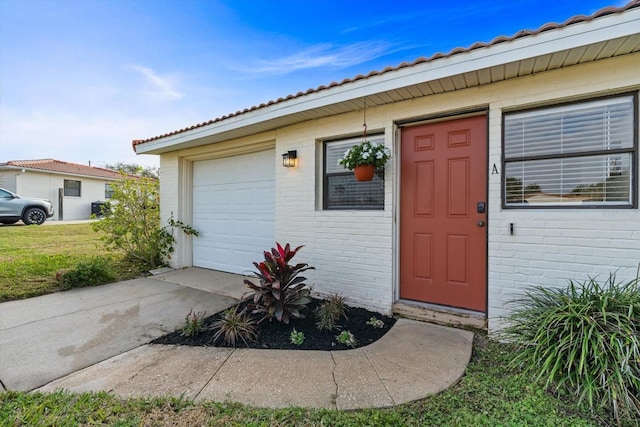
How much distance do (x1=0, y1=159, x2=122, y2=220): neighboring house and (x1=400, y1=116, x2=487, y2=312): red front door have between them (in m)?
14.8

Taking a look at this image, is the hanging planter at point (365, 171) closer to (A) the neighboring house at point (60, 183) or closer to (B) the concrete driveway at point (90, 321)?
(B) the concrete driveway at point (90, 321)

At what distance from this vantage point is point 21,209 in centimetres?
1137

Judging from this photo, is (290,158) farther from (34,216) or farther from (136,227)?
(34,216)

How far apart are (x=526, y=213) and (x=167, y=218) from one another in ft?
20.9

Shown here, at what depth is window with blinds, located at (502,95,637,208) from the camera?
2.54 meters

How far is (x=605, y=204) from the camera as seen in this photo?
259cm

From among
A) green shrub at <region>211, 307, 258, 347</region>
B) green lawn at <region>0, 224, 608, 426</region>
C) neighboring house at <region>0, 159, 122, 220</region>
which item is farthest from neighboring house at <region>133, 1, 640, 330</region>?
neighboring house at <region>0, 159, 122, 220</region>

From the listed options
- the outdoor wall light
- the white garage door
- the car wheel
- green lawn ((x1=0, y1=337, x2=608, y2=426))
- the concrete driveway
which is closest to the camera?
green lawn ((x1=0, y1=337, x2=608, y2=426))

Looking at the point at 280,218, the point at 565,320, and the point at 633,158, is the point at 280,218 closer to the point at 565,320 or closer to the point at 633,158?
the point at 565,320

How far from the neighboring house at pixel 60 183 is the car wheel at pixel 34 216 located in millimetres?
Result: 3318

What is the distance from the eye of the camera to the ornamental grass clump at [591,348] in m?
1.71

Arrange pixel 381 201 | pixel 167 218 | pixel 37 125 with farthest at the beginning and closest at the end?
pixel 37 125 < pixel 167 218 < pixel 381 201

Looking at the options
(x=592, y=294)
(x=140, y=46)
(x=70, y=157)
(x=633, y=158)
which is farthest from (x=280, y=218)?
(x=70, y=157)

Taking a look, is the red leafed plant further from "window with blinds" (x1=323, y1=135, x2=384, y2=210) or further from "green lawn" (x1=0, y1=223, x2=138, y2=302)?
"green lawn" (x1=0, y1=223, x2=138, y2=302)
